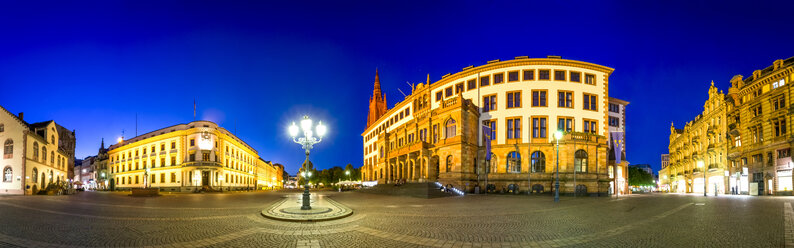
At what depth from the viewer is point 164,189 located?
65.3 meters

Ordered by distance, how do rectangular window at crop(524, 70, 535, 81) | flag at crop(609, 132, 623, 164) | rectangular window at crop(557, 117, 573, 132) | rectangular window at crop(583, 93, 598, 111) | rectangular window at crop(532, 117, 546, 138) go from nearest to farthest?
rectangular window at crop(557, 117, 573, 132)
rectangular window at crop(532, 117, 546, 138)
rectangular window at crop(524, 70, 535, 81)
rectangular window at crop(583, 93, 598, 111)
flag at crop(609, 132, 623, 164)

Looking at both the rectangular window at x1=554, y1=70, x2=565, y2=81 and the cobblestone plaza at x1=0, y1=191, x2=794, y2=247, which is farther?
the rectangular window at x1=554, y1=70, x2=565, y2=81

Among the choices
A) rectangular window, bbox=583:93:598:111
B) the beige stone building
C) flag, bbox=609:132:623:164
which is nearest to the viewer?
rectangular window, bbox=583:93:598:111

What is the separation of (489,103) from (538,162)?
27.9 feet

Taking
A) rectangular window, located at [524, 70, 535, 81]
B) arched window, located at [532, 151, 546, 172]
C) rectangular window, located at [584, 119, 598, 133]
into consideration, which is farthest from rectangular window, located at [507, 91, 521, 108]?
rectangular window, located at [584, 119, 598, 133]

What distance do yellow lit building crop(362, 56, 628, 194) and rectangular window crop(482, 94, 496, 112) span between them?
0.11 meters

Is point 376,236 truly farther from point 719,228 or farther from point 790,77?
Result: point 790,77

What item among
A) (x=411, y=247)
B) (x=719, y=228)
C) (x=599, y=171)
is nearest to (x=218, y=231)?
(x=411, y=247)

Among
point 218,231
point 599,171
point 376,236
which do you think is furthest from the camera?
point 599,171

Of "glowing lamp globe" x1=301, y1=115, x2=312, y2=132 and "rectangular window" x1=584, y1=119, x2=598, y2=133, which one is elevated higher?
"rectangular window" x1=584, y1=119, x2=598, y2=133

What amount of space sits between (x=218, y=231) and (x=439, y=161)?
3369cm

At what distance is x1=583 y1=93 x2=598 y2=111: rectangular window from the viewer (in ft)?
135

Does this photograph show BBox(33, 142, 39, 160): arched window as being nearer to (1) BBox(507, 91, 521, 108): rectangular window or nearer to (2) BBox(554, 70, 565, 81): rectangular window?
(1) BBox(507, 91, 521, 108): rectangular window

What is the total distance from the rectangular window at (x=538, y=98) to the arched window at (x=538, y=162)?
5.27 m
